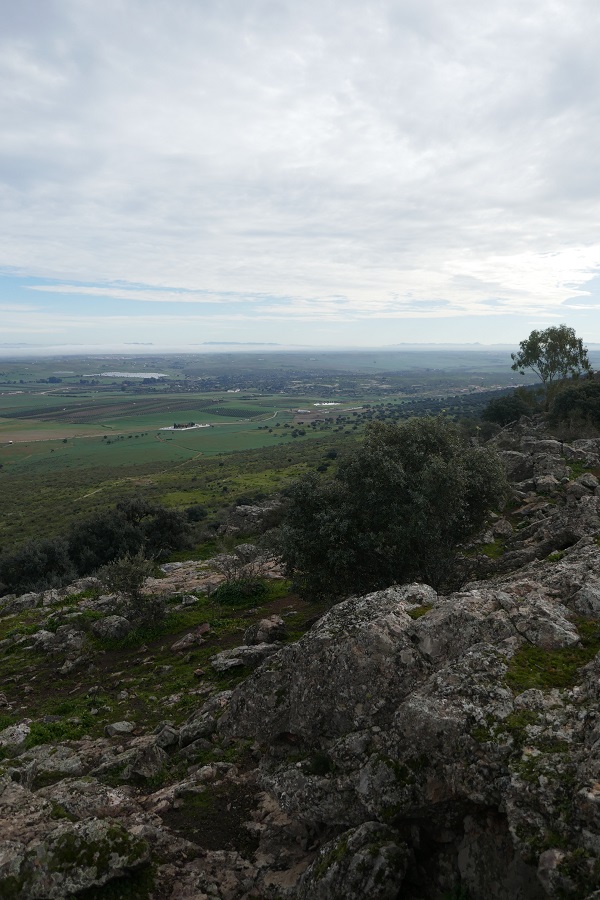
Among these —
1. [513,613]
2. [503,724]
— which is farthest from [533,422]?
[503,724]

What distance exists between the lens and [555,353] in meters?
65.7

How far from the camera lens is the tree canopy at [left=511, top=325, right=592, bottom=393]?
212ft

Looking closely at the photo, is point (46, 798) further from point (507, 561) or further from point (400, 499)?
point (507, 561)

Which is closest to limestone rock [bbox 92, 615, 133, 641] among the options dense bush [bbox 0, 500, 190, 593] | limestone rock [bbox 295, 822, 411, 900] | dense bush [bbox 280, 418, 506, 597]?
dense bush [bbox 280, 418, 506, 597]

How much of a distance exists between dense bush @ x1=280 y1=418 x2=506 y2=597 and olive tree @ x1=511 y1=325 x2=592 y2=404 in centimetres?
4983

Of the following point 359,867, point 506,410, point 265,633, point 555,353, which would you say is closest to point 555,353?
point 555,353

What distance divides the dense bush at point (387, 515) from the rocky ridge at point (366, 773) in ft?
14.1

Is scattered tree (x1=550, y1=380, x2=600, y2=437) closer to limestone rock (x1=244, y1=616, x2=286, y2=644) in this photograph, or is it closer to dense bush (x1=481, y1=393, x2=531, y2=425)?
dense bush (x1=481, y1=393, x2=531, y2=425)

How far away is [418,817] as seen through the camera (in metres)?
8.73

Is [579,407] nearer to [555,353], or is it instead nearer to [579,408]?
[579,408]

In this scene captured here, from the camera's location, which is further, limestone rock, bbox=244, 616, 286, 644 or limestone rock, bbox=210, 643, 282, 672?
limestone rock, bbox=244, 616, 286, 644

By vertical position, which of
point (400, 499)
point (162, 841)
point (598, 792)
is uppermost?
point (400, 499)

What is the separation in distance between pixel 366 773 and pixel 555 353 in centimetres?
6855

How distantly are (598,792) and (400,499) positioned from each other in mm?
13022
